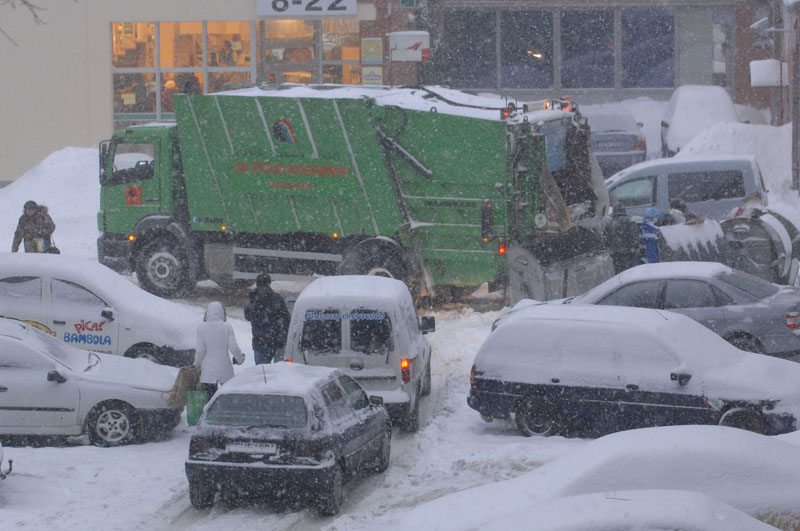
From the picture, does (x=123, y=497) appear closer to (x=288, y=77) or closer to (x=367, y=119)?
(x=367, y=119)

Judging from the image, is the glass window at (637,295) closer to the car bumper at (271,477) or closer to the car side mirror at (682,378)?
the car side mirror at (682,378)

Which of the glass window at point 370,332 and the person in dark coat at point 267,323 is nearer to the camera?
the glass window at point 370,332

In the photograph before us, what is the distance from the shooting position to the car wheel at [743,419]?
33.3 ft

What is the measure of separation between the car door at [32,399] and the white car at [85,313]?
2300mm

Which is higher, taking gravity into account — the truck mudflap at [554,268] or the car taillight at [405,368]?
the truck mudflap at [554,268]

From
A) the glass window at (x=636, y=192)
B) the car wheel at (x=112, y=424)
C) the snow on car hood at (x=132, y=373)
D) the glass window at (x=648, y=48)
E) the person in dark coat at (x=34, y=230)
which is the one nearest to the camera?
the car wheel at (x=112, y=424)

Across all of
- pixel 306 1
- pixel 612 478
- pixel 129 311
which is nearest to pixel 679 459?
pixel 612 478

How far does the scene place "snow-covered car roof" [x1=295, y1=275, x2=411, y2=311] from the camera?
10.9 m

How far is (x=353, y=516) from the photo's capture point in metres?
8.59

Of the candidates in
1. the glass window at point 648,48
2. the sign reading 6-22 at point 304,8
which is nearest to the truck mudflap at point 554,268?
the sign reading 6-22 at point 304,8

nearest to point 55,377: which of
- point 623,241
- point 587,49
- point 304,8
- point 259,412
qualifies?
point 259,412

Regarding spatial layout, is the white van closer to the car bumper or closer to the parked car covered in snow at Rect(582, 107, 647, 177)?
the car bumper

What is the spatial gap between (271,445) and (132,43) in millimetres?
21978

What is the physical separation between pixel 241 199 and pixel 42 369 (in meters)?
7.00
